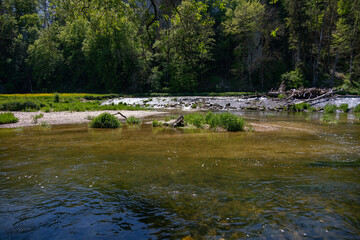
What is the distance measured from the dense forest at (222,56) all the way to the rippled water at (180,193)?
26371 mm

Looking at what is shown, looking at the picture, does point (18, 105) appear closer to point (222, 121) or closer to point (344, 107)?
point (222, 121)

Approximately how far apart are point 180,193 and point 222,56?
58.7m

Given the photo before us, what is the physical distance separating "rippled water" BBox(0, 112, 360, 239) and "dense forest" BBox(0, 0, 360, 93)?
26371 millimetres

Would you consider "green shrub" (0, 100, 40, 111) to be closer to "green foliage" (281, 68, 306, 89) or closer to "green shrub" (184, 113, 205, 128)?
"green shrub" (184, 113, 205, 128)

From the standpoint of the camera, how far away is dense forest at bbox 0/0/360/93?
42000 mm

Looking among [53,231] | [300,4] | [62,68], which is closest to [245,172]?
[53,231]

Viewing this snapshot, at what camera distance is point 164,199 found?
4.05 metres

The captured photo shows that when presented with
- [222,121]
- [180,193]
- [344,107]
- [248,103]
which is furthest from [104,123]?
[344,107]

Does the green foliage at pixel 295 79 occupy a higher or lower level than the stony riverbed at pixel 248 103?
higher

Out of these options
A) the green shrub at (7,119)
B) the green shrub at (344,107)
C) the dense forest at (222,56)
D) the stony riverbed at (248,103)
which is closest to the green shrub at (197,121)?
the green shrub at (7,119)

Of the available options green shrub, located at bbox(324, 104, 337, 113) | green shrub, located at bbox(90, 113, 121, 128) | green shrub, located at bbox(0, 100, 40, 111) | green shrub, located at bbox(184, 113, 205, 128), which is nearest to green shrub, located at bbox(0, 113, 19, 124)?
green shrub, located at bbox(90, 113, 121, 128)

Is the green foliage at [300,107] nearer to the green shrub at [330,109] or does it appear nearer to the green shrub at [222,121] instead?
the green shrub at [330,109]

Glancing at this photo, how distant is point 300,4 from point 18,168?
48.7 metres

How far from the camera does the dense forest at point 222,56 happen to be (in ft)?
138
